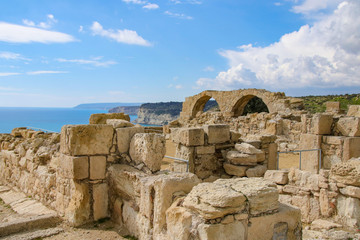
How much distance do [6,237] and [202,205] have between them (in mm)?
2754

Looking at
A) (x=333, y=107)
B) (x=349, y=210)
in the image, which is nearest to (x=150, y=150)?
(x=349, y=210)

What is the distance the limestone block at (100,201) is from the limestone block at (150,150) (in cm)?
66

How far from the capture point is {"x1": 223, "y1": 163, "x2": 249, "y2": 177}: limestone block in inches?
223

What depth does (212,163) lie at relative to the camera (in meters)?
5.95

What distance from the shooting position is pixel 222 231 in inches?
88.0

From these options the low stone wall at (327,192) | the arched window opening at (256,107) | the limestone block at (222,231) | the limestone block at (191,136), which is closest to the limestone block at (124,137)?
the limestone block at (191,136)

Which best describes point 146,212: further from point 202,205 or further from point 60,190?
point 60,190

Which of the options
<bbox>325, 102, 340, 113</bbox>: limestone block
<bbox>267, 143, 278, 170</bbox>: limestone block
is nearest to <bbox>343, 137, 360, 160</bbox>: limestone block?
<bbox>267, 143, 278, 170</bbox>: limestone block

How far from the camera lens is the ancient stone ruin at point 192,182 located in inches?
97.1

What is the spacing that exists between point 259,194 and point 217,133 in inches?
134

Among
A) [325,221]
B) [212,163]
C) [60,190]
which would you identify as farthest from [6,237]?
[325,221]

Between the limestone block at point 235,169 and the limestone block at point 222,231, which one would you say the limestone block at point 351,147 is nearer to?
the limestone block at point 235,169

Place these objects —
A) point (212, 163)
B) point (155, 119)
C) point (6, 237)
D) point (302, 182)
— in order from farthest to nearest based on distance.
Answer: point (155, 119) < point (212, 163) < point (302, 182) < point (6, 237)

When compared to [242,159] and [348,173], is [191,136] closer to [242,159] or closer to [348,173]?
[242,159]
